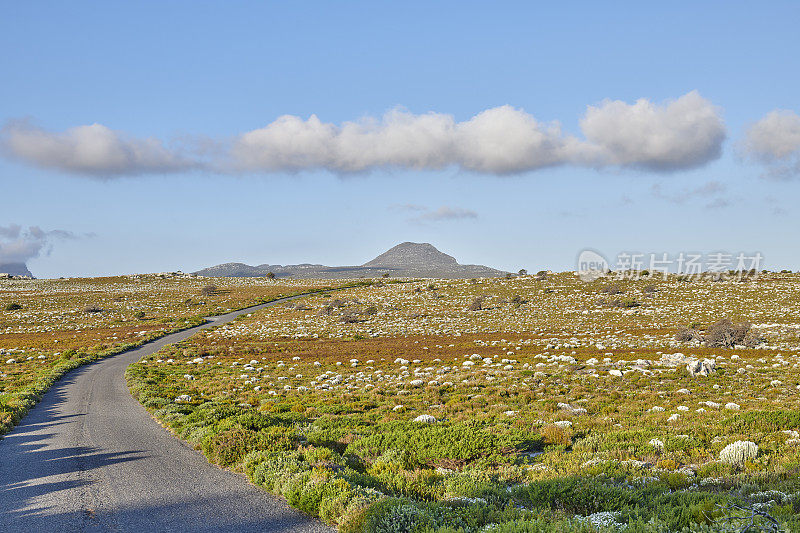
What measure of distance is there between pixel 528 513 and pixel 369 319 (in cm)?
6068

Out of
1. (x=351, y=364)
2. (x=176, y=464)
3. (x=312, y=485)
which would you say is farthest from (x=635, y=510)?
(x=351, y=364)

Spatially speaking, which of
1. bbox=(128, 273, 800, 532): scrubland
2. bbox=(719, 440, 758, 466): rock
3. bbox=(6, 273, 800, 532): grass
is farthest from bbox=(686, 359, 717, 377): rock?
bbox=(719, 440, 758, 466): rock

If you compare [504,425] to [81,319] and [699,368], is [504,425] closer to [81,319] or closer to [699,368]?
[699,368]

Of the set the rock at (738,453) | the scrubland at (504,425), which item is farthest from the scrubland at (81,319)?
the rock at (738,453)

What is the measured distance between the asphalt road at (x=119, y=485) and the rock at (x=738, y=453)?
361 inches

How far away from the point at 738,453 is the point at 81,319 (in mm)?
84424

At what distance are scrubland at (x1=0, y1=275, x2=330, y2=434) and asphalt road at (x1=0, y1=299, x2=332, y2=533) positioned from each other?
10.9 feet

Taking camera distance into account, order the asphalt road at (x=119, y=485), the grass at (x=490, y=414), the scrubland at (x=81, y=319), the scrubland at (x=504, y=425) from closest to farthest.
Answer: the scrubland at (x=504, y=425) → the grass at (x=490, y=414) → the asphalt road at (x=119, y=485) → the scrubland at (x=81, y=319)

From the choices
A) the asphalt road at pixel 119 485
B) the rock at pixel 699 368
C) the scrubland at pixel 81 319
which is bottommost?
the scrubland at pixel 81 319

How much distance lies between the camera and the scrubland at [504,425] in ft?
26.3

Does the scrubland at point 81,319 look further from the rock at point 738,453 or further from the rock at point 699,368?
the rock at point 699,368

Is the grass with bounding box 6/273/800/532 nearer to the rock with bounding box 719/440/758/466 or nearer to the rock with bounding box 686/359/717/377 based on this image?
the rock with bounding box 719/440/758/466

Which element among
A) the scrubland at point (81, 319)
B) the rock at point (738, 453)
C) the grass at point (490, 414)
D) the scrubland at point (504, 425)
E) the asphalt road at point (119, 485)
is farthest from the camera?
the scrubland at point (81, 319)

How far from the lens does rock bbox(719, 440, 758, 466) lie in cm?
1041
